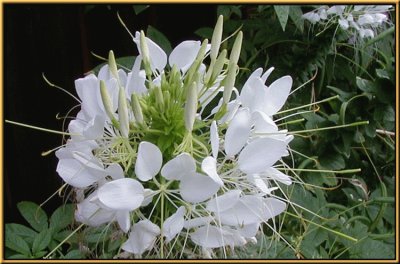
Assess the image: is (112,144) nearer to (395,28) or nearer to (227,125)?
(227,125)

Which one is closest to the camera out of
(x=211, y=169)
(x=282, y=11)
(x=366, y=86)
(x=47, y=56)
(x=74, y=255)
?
(x=211, y=169)

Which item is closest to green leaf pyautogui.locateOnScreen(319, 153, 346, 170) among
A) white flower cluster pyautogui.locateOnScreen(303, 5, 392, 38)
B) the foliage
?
the foliage

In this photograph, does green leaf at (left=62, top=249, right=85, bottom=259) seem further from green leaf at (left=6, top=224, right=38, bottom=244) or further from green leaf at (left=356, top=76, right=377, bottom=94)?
green leaf at (left=356, top=76, right=377, bottom=94)

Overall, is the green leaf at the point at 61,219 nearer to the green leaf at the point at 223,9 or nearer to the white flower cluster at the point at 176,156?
the white flower cluster at the point at 176,156

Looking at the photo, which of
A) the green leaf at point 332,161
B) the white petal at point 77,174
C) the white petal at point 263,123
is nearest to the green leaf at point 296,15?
the green leaf at point 332,161

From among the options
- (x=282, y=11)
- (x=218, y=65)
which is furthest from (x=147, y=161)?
Result: (x=282, y=11)

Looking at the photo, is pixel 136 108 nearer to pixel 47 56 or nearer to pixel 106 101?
pixel 106 101
